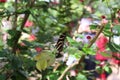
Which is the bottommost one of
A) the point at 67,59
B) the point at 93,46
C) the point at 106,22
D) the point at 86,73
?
the point at 86,73

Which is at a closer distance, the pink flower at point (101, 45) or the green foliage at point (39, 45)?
the green foliage at point (39, 45)

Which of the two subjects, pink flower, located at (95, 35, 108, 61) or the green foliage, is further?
pink flower, located at (95, 35, 108, 61)

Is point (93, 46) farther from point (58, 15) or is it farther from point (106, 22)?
point (58, 15)

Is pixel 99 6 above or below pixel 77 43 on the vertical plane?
below

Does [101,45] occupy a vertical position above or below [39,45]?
below

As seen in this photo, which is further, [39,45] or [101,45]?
[101,45]

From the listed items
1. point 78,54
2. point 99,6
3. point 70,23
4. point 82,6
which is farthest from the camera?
point 99,6

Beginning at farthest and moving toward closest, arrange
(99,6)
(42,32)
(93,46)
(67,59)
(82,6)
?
(99,6) → (82,6) → (42,32) → (67,59) → (93,46)

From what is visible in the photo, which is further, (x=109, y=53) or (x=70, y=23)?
(x=70, y=23)

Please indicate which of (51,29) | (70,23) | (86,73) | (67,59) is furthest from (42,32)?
(67,59)
